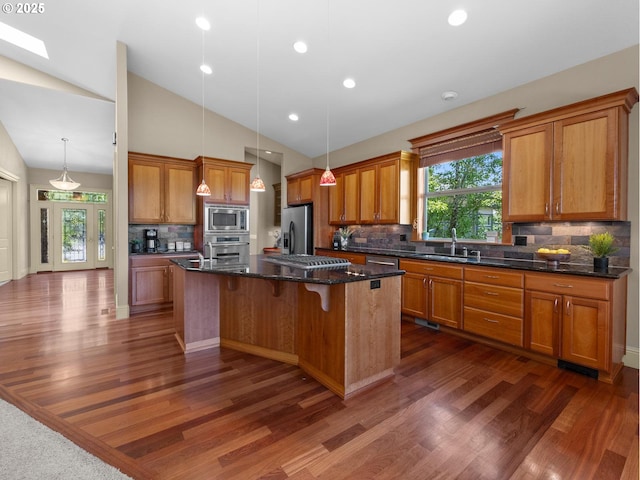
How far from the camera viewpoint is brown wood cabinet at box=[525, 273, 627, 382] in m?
2.37

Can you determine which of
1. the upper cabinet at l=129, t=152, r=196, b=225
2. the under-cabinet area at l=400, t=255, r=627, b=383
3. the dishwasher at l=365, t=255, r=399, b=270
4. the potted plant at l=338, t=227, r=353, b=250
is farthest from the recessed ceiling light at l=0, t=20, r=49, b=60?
the under-cabinet area at l=400, t=255, r=627, b=383

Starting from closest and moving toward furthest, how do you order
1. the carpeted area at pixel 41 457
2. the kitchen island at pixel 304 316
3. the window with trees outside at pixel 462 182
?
the carpeted area at pixel 41 457, the kitchen island at pixel 304 316, the window with trees outside at pixel 462 182

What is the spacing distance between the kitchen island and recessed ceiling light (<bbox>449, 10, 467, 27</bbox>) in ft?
7.65

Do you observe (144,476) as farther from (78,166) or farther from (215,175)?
(78,166)

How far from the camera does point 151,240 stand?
492cm

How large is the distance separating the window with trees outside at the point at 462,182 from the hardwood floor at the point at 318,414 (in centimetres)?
167

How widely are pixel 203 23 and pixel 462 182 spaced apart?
12.3 feet

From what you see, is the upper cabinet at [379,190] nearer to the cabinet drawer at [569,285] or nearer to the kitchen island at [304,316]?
the cabinet drawer at [569,285]

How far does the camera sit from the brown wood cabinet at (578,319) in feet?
7.78

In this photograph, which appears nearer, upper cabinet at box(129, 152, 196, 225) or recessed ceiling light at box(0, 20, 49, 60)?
recessed ceiling light at box(0, 20, 49, 60)

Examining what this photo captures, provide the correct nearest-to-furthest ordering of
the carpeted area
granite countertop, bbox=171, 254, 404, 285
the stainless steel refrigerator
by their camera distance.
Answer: the carpeted area, granite countertop, bbox=171, 254, 404, 285, the stainless steel refrigerator

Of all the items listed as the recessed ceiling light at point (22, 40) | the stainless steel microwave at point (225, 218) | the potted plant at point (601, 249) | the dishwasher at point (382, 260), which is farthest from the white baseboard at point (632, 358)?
the recessed ceiling light at point (22, 40)

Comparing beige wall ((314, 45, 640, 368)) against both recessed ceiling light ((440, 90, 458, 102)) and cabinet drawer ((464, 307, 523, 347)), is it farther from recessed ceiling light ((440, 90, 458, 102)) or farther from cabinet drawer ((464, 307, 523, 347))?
cabinet drawer ((464, 307, 523, 347))

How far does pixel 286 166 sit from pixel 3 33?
14.6 ft
